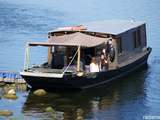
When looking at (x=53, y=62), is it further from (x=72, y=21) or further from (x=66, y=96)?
(x=72, y=21)

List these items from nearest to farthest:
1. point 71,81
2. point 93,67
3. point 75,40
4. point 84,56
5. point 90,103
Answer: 1. point 90,103
2. point 71,81
3. point 75,40
4. point 93,67
5. point 84,56

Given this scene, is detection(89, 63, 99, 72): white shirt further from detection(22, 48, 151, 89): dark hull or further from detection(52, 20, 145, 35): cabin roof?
detection(52, 20, 145, 35): cabin roof

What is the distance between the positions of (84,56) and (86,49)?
527 mm

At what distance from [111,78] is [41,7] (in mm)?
50616

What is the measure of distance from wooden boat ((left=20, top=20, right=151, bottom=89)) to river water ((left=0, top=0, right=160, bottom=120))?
31.3 inches

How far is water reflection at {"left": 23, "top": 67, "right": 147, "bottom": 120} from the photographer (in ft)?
96.9

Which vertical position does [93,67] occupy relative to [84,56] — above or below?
below

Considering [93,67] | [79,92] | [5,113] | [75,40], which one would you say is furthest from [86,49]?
[5,113]

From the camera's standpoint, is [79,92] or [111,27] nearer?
[79,92]

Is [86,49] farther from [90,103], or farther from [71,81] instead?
[90,103]

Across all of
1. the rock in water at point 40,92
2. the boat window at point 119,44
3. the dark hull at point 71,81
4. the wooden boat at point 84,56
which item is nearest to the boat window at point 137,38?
the wooden boat at point 84,56

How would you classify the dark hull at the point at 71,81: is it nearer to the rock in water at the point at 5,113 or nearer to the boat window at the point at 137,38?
the rock in water at the point at 5,113

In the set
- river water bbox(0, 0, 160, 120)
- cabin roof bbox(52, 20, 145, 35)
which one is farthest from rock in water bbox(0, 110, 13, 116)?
cabin roof bbox(52, 20, 145, 35)

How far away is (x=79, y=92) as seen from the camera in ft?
111
